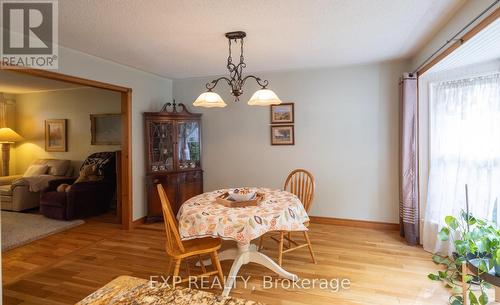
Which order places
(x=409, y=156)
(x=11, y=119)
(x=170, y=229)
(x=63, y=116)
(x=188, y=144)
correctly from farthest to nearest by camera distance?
(x=11, y=119)
(x=63, y=116)
(x=188, y=144)
(x=409, y=156)
(x=170, y=229)

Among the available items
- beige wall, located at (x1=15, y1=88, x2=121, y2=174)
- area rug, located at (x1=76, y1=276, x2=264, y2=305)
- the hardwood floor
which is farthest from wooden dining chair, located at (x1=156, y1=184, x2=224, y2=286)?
beige wall, located at (x1=15, y1=88, x2=121, y2=174)

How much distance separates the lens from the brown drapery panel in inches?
126

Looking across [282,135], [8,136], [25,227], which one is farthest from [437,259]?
[8,136]

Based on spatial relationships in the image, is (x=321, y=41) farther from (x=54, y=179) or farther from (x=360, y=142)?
(x=54, y=179)

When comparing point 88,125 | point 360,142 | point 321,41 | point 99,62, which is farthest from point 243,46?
point 88,125

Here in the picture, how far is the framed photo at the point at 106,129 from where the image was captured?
5236 millimetres

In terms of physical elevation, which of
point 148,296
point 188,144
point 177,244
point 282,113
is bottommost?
point 177,244

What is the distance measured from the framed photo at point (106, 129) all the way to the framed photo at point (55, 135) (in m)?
0.72

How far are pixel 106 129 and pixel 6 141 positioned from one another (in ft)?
7.44

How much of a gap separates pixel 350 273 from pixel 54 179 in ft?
16.3

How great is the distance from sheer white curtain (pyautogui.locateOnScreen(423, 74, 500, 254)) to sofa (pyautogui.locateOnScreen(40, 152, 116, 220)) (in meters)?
4.80

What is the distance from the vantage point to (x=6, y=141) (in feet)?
18.6

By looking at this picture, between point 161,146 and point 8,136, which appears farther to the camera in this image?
point 8,136

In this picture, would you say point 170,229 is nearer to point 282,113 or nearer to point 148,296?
point 148,296
